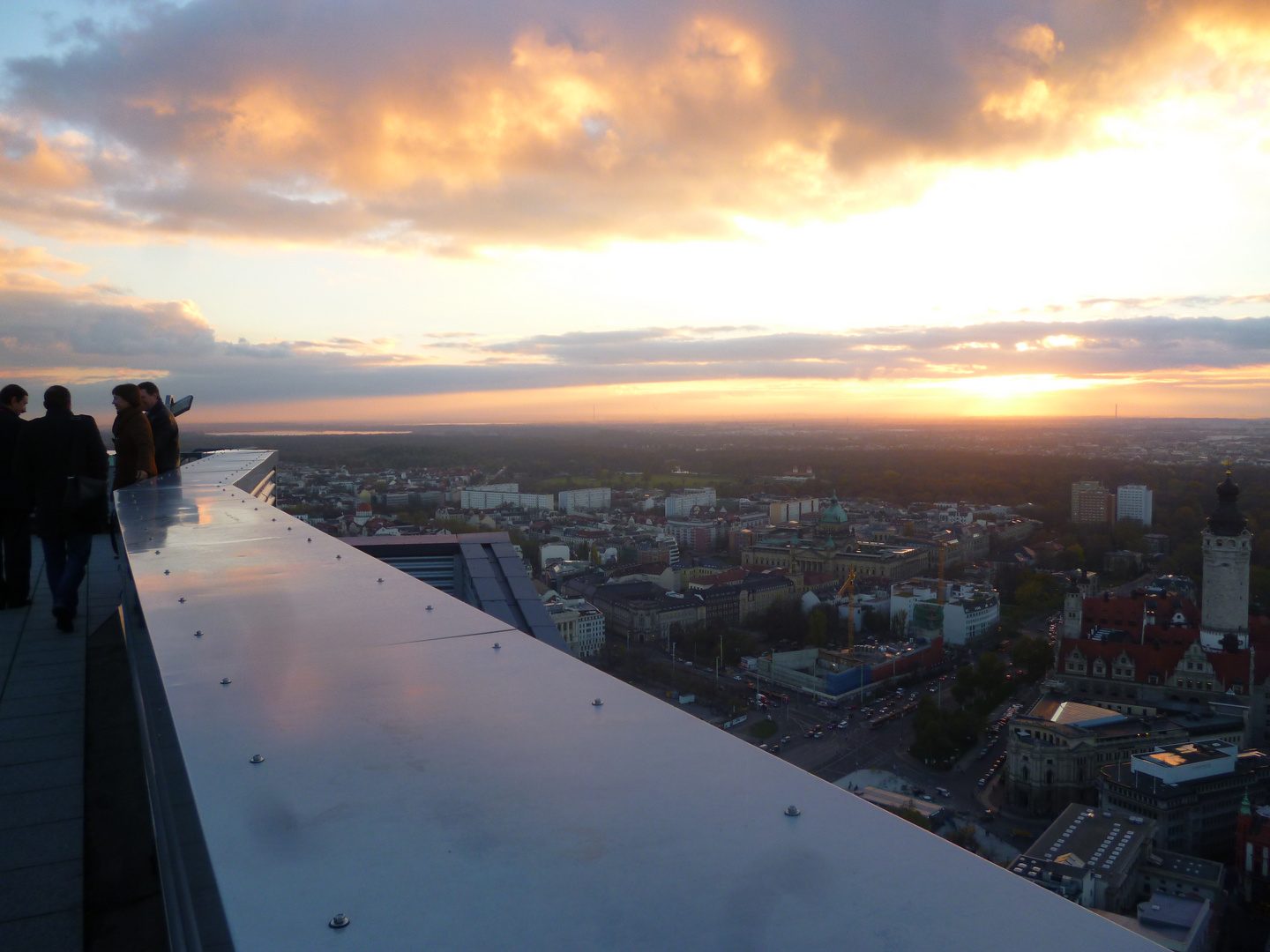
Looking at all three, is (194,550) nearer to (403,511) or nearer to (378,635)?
(378,635)

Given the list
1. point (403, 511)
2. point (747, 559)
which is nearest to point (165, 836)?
point (403, 511)

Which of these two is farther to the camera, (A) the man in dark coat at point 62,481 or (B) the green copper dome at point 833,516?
(B) the green copper dome at point 833,516

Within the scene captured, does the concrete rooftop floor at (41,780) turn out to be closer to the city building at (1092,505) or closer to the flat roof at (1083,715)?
the flat roof at (1083,715)

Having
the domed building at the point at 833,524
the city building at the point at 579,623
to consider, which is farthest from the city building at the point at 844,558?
the city building at the point at 579,623

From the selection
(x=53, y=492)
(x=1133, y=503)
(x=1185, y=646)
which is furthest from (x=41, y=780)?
(x=1133, y=503)

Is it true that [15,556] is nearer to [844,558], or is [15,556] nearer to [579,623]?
[579,623]
